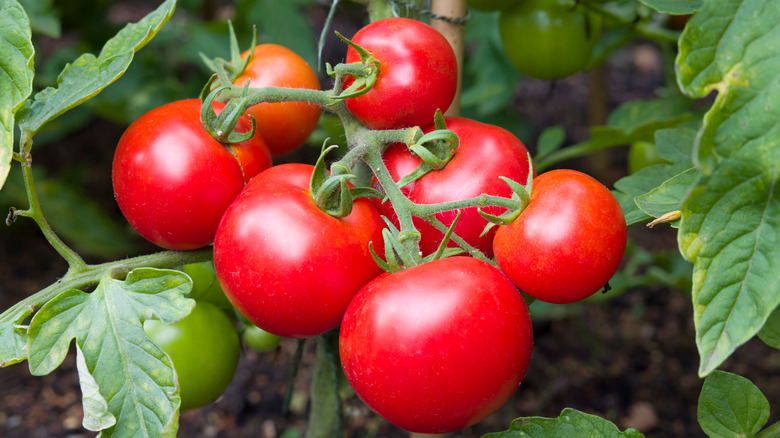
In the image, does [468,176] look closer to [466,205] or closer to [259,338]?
[466,205]

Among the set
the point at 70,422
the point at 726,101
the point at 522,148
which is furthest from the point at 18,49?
the point at 70,422

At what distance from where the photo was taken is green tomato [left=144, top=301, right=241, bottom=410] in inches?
28.5

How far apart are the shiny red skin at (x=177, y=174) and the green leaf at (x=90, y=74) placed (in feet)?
0.17

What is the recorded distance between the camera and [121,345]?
555 mm

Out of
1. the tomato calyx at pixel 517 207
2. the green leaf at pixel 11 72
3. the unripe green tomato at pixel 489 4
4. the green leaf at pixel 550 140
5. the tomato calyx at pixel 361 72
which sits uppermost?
the green leaf at pixel 11 72

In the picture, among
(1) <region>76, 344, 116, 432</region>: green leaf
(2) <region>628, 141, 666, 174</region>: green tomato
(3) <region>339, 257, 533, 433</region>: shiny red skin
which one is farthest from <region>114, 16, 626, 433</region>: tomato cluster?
(2) <region>628, 141, 666, 174</region>: green tomato

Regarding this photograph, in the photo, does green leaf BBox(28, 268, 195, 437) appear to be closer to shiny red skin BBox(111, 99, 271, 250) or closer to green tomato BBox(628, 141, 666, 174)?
shiny red skin BBox(111, 99, 271, 250)

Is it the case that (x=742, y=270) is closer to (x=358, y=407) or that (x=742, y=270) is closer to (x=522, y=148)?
(x=522, y=148)

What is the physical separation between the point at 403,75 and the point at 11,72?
34cm

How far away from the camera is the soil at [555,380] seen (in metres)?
1.31

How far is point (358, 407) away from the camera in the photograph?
1.19m

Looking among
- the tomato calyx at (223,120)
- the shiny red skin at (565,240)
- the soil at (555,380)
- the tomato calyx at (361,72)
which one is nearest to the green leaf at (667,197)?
the shiny red skin at (565,240)

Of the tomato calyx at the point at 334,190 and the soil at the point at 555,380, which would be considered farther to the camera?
the soil at the point at 555,380

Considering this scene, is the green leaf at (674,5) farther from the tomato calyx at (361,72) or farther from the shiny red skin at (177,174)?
the shiny red skin at (177,174)
